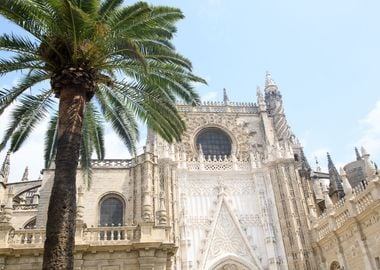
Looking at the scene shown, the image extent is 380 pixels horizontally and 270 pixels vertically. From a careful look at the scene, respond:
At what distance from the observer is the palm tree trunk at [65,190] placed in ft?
22.4

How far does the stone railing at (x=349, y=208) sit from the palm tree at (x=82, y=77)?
9.38 m

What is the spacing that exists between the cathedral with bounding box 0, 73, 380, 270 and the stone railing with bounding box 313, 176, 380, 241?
5 cm

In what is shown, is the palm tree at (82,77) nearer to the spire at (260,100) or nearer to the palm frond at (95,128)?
the palm frond at (95,128)

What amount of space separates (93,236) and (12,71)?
267 inches

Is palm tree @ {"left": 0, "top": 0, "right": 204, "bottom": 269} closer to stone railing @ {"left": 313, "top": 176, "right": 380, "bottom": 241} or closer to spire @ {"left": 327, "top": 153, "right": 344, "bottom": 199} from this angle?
stone railing @ {"left": 313, "top": 176, "right": 380, "bottom": 241}

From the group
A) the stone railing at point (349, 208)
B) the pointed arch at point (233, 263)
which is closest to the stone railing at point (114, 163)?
the pointed arch at point (233, 263)

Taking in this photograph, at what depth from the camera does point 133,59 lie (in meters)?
9.58

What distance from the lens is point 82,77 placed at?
8.54 m

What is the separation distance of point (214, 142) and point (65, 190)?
866 inches

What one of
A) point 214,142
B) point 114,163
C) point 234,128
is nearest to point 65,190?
point 114,163

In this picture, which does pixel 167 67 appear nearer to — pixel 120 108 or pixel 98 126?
pixel 120 108

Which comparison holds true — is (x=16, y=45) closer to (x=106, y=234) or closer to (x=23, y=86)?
(x=23, y=86)

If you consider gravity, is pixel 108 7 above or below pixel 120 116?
above

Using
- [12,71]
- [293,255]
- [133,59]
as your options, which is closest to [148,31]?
[133,59]
